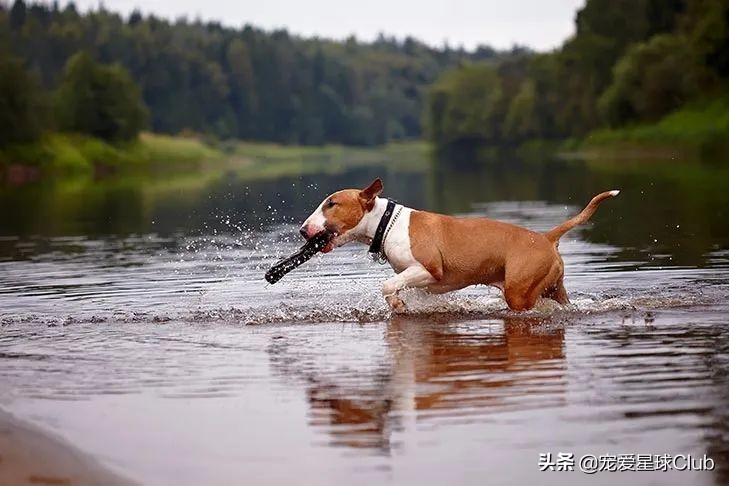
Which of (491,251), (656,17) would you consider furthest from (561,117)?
(491,251)

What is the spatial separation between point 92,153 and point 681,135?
41.6 metres

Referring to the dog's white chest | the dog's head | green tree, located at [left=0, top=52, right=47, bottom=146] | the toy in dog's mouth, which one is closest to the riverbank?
green tree, located at [left=0, top=52, right=47, bottom=146]

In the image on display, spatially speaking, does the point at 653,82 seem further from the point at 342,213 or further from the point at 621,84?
the point at 342,213

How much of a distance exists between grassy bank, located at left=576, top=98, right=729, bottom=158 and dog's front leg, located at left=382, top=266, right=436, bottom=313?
47.1 meters

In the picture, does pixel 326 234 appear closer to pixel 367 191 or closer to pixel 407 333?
pixel 367 191

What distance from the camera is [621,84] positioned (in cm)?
8250

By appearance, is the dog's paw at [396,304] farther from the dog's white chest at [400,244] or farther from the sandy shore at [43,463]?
the sandy shore at [43,463]

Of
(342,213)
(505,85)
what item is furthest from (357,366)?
(505,85)

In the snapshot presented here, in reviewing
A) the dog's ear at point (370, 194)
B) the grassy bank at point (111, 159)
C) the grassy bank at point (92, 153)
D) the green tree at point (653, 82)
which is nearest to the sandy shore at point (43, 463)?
the dog's ear at point (370, 194)

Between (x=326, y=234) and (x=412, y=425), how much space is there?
4.87 meters

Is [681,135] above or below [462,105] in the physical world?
below

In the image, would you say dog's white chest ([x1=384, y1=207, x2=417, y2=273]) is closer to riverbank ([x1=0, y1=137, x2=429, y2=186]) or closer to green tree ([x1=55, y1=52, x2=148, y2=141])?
riverbank ([x1=0, y1=137, x2=429, y2=186])

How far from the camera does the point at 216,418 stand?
760 centimetres

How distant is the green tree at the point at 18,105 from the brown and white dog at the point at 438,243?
2556 inches
